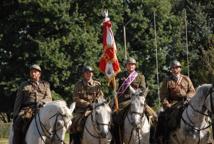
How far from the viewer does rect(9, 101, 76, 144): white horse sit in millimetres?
13352

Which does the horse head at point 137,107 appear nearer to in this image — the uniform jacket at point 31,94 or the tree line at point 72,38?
the uniform jacket at point 31,94

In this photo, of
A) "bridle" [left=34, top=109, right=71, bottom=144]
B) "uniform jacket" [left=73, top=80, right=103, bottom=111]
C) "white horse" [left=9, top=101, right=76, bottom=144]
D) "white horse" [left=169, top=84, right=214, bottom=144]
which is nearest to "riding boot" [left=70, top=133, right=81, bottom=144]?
"uniform jacket" [left=73, top=80, right=103, bottom=111]

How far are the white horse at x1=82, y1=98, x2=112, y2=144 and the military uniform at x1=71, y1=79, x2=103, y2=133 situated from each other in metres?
0.39

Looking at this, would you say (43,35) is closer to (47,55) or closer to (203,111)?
(47,55)

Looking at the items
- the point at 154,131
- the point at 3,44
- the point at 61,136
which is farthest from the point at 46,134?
the point at 3,44

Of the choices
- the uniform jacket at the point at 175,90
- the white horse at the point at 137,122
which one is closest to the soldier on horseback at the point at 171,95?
the uniform jacket at the point at 175,90

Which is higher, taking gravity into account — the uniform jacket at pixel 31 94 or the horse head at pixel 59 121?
the uniform jacket at pixel 31 94

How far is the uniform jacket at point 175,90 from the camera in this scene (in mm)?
16062

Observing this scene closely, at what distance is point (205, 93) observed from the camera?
47.2ft

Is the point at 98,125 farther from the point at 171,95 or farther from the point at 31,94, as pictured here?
the point at 171,95

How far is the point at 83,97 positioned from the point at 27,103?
212 centimetres

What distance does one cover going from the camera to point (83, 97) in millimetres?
16719

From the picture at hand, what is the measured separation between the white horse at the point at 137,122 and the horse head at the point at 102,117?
621 mm

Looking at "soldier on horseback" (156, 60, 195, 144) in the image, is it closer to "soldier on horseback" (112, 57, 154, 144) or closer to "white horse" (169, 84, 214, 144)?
"white horse" (169, 84, 214, 144)
